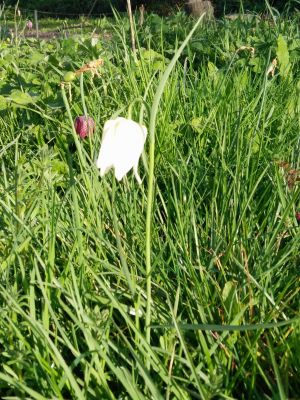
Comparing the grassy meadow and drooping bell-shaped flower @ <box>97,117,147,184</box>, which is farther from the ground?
drooping bell-shaped flower @ <box>97,117,147,184</box>

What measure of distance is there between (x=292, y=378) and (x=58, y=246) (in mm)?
514

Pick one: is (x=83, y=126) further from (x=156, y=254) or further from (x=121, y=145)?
(x=121, y=145)

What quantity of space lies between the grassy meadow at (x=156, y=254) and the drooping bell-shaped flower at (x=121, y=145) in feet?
0.08

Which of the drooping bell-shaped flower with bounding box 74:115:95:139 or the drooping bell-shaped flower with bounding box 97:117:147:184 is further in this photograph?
the drooping bell-shaped flower with bounding box 74:115:95:139

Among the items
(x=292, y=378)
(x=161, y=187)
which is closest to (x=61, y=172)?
(x=161, y=187)

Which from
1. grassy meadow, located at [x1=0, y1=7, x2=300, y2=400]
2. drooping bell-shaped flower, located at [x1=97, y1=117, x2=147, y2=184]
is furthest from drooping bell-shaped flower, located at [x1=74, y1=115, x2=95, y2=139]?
drooping bell-shaped flower, located at [x1=97, y1=117, x2=147, y2=184]

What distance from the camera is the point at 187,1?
6215mm

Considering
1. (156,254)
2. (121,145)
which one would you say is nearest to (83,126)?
(156,254)

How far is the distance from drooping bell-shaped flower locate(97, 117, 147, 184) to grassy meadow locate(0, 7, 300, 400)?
0.02 m

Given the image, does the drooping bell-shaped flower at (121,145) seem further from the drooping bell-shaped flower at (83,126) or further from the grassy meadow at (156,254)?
the drooping bell-shaped flower at (83,126)

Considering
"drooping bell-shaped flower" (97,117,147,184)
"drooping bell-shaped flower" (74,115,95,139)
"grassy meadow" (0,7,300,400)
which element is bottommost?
"grassy meadow" (0,7,300,400)

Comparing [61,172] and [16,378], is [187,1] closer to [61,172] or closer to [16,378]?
[61,172]

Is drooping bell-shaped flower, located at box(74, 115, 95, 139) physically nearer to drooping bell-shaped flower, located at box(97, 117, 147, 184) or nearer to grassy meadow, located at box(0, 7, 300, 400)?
grassy meadow, located at box(0, 7, 300, 400)

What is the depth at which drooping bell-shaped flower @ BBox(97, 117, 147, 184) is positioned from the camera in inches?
33.5
